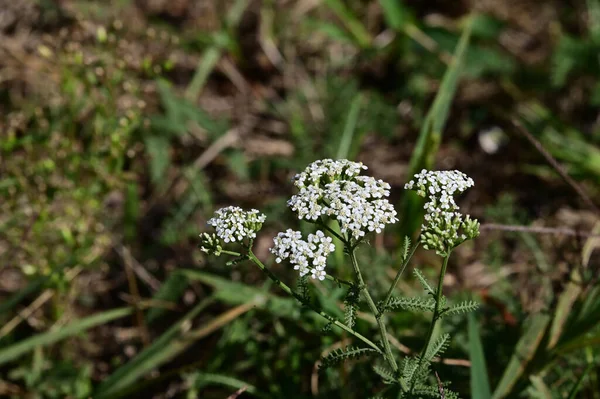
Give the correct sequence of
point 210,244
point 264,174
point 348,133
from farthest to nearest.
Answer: point 264,174
point 348,133
point 210,244

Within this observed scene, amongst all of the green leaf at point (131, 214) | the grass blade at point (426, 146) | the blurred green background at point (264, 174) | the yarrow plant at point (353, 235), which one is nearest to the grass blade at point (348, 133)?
the blurred green background at point (264, 174)

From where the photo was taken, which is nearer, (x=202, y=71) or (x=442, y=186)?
(x=442, y=186)

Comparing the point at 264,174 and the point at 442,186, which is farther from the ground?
the point at 264,174

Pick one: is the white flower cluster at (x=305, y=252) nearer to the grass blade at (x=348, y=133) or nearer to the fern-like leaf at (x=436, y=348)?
the fern-like leaf at (x=436, y=348)

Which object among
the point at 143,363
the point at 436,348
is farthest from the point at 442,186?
the point at 143,363

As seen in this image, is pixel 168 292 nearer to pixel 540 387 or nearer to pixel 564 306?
pixel 540 387

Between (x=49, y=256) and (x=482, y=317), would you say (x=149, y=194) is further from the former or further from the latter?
(x=482, y=317)

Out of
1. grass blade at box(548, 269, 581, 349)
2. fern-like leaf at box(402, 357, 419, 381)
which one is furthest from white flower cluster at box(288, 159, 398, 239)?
grass blade at box(548, 269, 581, 349)
